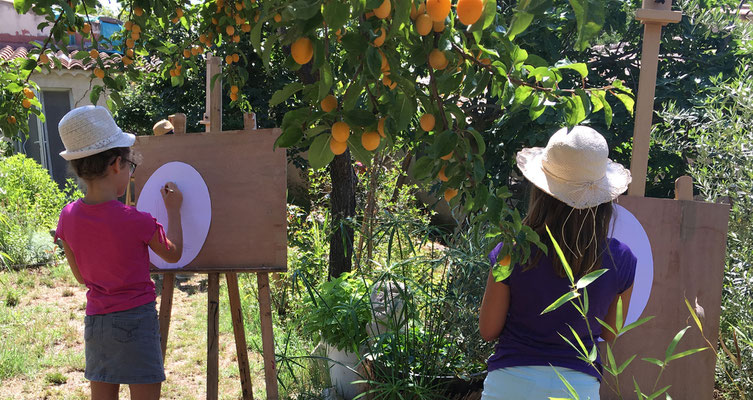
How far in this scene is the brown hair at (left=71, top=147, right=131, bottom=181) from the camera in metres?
1.74

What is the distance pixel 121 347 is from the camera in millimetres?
1755

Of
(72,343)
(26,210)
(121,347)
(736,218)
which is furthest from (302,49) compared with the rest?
(26,210)

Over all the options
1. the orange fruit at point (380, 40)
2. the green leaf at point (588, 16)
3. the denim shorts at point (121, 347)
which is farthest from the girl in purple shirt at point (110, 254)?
the green leaf at point (588, 16)

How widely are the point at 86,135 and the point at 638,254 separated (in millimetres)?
1887

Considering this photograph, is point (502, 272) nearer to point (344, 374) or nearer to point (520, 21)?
point (520, 21)

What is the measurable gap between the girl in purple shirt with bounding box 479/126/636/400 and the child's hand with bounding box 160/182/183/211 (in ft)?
4.50

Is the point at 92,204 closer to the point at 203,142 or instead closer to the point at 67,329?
the point at 203,142

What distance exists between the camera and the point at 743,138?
6.85 ft

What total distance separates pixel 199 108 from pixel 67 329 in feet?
8.63

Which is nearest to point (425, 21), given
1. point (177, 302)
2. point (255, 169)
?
point (255, 169)

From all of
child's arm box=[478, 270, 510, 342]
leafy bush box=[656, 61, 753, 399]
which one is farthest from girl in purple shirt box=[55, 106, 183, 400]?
leafy bush box=[656, 61, 753, 399]

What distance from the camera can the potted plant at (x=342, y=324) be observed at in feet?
7.32

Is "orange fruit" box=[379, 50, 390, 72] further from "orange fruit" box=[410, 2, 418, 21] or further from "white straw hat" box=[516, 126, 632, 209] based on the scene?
"white straw hat" box=[516, 126, 632, 209]

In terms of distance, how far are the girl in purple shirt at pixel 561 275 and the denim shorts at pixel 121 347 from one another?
3.64 feet
